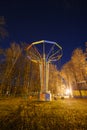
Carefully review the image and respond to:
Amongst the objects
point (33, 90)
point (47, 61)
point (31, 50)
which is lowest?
point (33, 90)

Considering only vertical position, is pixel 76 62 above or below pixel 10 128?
above

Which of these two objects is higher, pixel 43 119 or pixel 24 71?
pixel 24 71

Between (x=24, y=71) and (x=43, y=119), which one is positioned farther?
(x=24, y=71)

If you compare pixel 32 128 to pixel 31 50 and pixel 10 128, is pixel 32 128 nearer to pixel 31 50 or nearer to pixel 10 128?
pixel 10 128

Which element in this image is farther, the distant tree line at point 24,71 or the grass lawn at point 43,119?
the distant tree line at point 24,71

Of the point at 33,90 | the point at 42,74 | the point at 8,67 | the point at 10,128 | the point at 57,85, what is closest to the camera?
the point at 10,128

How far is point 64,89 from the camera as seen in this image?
5666 centimetres

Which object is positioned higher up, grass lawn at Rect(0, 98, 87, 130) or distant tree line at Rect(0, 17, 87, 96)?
distant tree line at Rect(0, 17, 87, 96)

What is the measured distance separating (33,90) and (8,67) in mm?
16446

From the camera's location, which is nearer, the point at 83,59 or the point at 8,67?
the point at 83,59

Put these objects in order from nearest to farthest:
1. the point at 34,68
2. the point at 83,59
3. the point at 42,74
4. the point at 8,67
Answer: the point at 42,74
the point at 83,59
the point at 8,67
the point at 34,68

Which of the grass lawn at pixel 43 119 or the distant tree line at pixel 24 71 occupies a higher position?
the distant tree line at pixel 24 71

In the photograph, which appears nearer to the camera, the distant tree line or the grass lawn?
the grass lawn

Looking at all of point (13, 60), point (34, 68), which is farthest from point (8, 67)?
point (34, 68)
